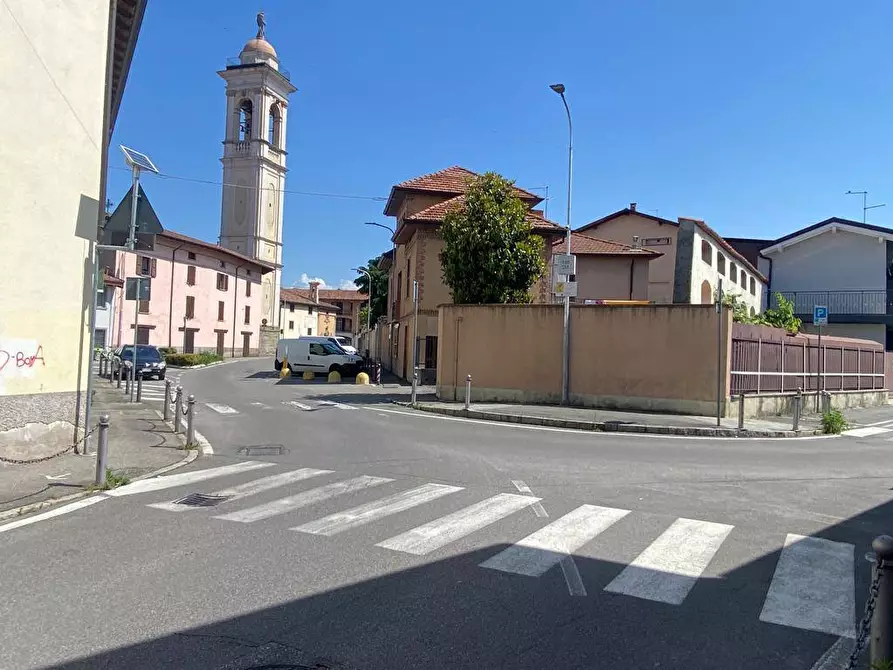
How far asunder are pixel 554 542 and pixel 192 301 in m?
50.6

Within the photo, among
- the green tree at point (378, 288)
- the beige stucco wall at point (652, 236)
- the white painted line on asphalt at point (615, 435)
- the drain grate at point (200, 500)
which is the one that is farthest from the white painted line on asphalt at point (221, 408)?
the green tree at point (378, 288)

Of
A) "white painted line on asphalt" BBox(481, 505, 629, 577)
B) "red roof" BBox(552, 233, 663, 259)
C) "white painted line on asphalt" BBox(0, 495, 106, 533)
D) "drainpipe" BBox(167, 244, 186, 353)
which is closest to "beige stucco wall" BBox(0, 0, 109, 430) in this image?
"white painted line on asphalt" BBox(0, 495, 106, 533)

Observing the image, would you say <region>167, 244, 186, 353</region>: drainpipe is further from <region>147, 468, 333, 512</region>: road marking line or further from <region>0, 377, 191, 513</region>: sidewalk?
<region>147, 468, 333, 512</region>: road marking line

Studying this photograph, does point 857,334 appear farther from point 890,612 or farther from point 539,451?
point 890,612

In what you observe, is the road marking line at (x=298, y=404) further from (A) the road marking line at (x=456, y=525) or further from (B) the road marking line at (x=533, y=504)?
(A) the road marking line at (x=456, y=525)

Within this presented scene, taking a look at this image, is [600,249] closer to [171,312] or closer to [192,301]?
[171,312]

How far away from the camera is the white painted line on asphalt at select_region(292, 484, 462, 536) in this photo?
6.29m

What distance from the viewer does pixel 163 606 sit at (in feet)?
14.3

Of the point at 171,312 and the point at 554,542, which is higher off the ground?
the point at 171,312

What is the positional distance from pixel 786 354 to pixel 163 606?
A: 1977cm

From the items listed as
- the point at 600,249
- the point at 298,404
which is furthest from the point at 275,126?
the point at 298,404

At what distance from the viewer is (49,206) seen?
356 inches

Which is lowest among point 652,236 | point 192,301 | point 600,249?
point 192,301

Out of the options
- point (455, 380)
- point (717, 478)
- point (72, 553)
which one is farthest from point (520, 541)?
point (455, 380)
